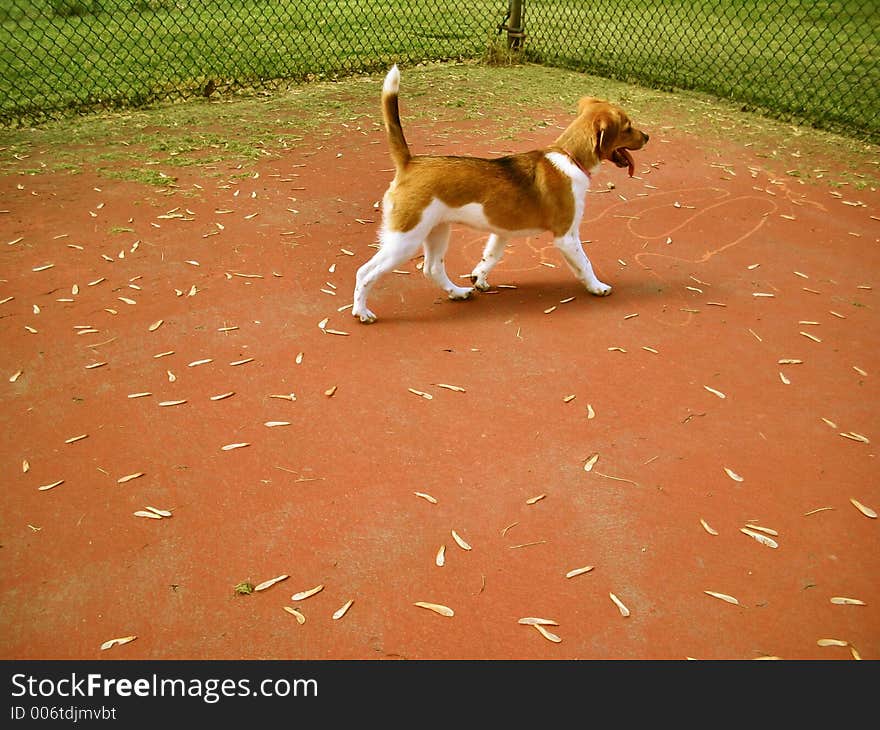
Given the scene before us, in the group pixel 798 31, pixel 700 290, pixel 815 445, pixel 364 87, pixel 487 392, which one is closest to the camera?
pixel 815 445

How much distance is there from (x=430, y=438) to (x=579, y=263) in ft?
5.98

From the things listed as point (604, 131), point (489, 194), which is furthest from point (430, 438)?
point (604, 131)

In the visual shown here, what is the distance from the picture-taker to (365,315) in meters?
4.94

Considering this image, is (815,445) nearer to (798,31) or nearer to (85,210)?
(85,210)

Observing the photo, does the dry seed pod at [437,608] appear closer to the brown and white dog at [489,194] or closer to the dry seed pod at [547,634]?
the dry seed pod at [547,634]

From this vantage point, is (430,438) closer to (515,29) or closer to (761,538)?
(761,538)

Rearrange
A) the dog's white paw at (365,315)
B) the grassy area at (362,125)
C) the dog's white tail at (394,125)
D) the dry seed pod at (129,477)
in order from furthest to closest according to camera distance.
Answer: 1. the grassy area at (362,125)
2. the dog's white paw at (365,315)
3. the dog's white tail at (394,125)
4. the dry seed pod at (129,477)

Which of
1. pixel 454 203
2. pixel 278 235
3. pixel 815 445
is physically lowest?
pixel 815 445

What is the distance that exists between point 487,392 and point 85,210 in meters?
3.93

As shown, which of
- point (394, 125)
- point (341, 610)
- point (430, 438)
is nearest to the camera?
point (341, 610)

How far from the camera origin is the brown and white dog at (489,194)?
184 inches

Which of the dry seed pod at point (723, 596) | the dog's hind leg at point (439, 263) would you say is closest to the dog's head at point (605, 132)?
the dog's hind leg at point (439, 263)

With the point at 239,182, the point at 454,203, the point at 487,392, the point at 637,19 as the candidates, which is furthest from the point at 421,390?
the point at 637,19

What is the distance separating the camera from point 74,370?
441 centimetres
